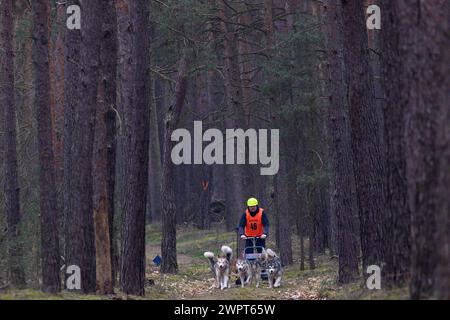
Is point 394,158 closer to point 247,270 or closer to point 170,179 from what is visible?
point 247,270

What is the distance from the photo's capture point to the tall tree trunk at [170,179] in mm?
27922

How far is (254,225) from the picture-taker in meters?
24.1

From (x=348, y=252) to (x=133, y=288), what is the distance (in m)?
5.30

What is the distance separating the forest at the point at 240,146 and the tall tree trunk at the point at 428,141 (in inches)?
0.8

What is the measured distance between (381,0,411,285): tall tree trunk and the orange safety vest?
881 centimetres

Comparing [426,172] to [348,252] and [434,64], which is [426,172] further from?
[348,252]

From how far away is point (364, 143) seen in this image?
18.3 metres

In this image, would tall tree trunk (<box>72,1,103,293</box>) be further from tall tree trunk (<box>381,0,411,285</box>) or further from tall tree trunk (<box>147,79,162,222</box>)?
tall tree trunk (<box>147,79,162,222</box>)

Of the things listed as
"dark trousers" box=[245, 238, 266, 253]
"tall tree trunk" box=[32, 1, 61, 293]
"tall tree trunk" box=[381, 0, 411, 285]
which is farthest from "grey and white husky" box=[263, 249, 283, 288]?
"tall tree trunk" box=[381, 0, 411, 285]

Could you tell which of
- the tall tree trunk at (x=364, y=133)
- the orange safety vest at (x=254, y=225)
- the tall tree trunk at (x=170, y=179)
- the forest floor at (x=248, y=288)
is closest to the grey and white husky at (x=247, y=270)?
the forest floor at (x=248, y=288)

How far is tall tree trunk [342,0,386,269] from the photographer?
18141mm

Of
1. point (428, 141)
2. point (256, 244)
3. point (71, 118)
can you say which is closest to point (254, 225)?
point (256, 244)

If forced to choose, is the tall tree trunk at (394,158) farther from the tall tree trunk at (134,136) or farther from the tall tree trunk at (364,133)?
the tall tree trunk at (134,136)
